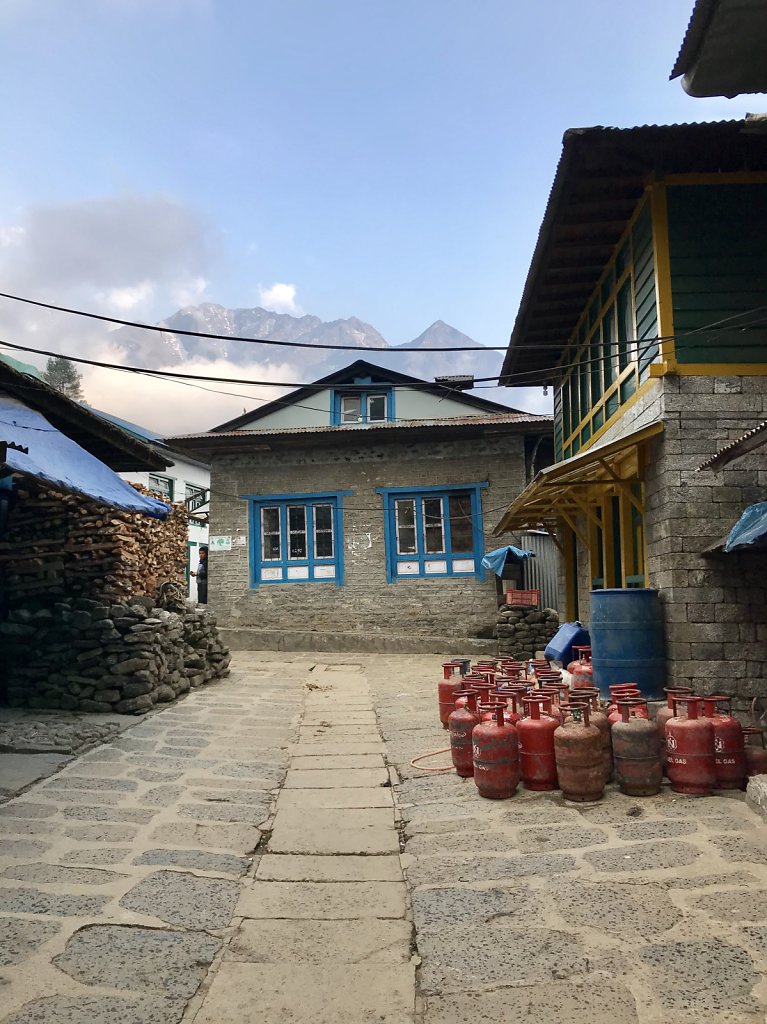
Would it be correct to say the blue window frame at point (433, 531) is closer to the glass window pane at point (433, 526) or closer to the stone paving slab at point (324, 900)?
the glass window pane at point (433, 526)

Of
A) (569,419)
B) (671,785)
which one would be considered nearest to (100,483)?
(671,785)

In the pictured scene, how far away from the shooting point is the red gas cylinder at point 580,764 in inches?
207

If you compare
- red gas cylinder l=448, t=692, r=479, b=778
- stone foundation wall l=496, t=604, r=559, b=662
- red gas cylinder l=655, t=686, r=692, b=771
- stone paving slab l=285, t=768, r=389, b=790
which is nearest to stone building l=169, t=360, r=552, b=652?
stone foundation wall l=496, t=604, r=559, b=662

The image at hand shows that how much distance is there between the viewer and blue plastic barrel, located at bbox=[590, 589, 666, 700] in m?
7.41

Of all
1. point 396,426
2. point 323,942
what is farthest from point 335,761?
point 396,426

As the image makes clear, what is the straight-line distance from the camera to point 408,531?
59.6ft

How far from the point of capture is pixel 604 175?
8164mm

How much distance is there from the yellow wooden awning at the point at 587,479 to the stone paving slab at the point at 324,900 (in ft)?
17.1

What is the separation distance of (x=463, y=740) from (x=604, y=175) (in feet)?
20.5

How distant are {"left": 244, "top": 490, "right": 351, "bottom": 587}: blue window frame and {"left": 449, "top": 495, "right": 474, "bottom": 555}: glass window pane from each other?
272 cm

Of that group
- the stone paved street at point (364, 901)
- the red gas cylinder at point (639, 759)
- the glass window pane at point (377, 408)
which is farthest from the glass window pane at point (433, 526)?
the red gas cylinder at point (639, 759)

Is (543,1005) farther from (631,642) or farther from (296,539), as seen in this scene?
(296,539)

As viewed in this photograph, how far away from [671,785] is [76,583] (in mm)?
7533

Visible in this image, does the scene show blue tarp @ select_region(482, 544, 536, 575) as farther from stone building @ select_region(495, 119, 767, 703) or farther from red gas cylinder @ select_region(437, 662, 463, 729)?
red gas cylinder @ select_region(437, 662, 463, 729)
